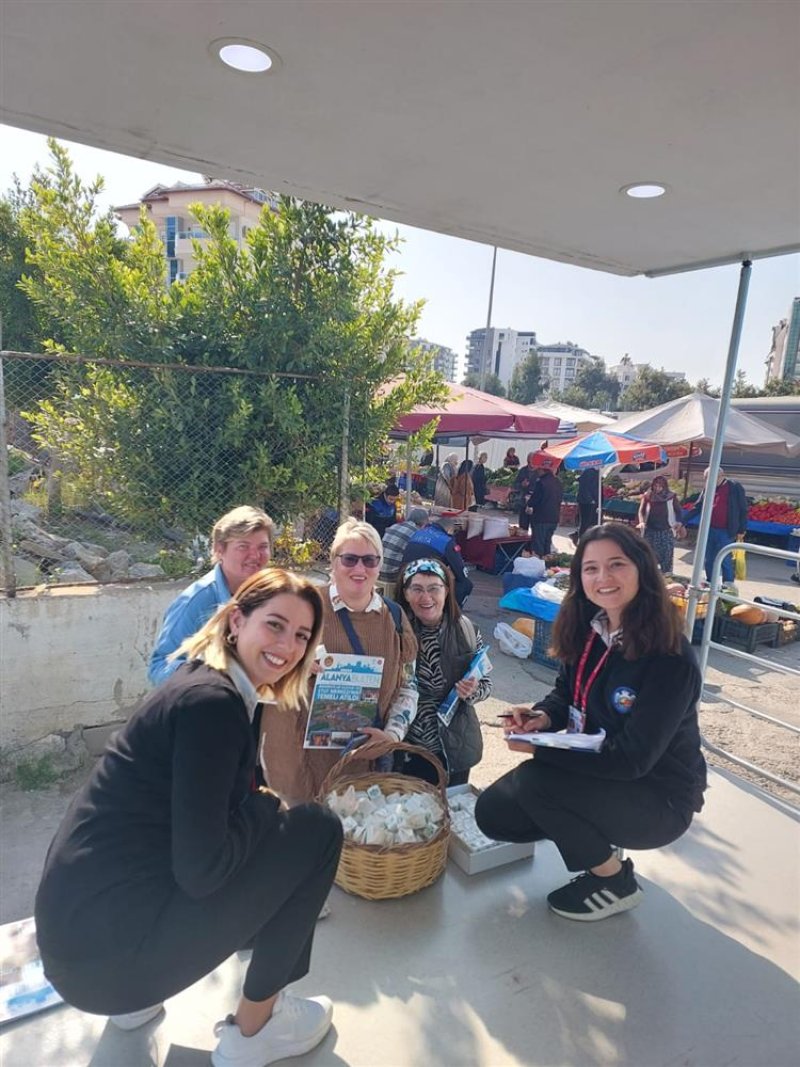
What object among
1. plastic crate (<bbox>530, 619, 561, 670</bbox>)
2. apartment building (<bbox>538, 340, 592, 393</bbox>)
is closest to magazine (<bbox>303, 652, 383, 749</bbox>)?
plastic crate (<bbox>530, 619, 561, 670</bbox>)

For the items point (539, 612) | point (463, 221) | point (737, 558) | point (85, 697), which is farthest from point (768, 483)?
point (85, 697)

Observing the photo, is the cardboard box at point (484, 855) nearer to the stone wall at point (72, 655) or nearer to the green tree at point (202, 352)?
the stone wall at point (72, 655)

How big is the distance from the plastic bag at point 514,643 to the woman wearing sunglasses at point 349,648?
3645 millimetres

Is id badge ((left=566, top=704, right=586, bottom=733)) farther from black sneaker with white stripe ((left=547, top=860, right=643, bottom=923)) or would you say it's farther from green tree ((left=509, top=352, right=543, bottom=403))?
green tree ((left=509, top=352, right=543, bottom=403))

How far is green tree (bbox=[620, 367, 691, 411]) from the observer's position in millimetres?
45969

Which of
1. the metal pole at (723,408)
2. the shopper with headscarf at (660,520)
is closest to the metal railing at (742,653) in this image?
the metal pole at (723,408)

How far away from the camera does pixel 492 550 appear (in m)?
10.0

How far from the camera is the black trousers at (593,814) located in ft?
8.00

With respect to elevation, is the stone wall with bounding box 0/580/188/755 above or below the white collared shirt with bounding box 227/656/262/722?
below

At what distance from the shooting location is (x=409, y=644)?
9.95 ft

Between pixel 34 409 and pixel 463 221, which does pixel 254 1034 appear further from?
pixel 34 409

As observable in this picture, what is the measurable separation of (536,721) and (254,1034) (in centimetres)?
154

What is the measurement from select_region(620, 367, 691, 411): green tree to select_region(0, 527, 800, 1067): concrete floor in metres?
46.9

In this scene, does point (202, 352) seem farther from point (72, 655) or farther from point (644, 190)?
point (644, 190)
